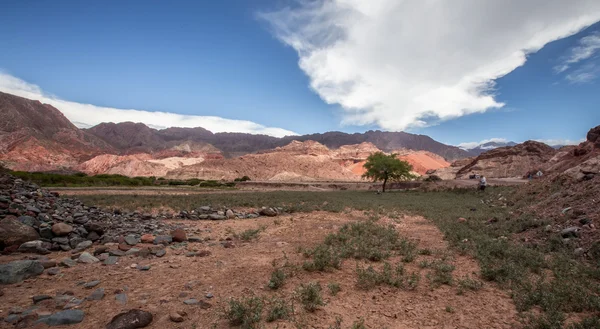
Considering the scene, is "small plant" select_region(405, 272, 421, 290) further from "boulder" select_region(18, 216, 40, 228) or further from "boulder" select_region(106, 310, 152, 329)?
"boulder" select_region(18, 216, 40, 228)

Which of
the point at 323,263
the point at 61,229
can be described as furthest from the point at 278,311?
the point at 61,229

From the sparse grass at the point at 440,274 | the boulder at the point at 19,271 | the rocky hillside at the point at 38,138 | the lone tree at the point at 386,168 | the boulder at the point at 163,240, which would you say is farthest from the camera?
the rocky hillside at the point at 38,138

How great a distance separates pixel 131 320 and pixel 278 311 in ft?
6.85

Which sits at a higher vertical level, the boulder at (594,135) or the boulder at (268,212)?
the boulder at (594,135)

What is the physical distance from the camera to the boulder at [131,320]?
385 centimetres

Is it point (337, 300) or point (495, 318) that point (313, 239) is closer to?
point (337, 300)

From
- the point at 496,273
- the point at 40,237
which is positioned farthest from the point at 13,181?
the point at 496,273

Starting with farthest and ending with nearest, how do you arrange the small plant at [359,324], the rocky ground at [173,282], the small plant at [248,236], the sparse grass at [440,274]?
the small plant at [248,236], the sparse grass at [440,274], the rocky ground at [173,282], the small plant at [359,324]

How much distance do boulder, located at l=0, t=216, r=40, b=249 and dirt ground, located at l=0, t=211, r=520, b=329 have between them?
59 centimetres

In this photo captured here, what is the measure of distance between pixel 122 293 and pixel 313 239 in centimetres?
599

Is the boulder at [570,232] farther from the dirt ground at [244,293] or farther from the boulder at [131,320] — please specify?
the boulder at [131,320]

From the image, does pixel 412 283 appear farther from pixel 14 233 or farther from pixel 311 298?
pixel 14 233

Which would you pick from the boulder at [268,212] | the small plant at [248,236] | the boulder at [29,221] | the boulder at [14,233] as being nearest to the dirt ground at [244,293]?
the boulder at [14,233]

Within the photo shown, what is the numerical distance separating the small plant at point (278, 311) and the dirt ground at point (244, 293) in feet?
0.26
